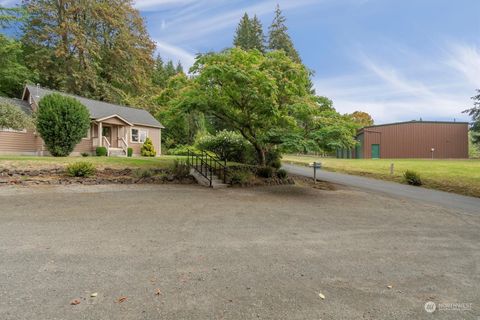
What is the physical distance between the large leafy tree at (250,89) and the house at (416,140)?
82.2 feet

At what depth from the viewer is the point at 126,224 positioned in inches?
221

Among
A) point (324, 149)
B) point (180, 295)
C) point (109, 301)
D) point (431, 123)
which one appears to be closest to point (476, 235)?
point (324, 149)

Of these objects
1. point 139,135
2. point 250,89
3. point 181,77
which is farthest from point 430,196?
point 139,135

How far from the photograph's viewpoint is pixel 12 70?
23328mm

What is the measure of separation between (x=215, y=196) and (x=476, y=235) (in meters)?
6.74

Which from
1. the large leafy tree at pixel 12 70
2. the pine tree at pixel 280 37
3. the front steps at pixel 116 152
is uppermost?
the pine tree at pixel 280 37

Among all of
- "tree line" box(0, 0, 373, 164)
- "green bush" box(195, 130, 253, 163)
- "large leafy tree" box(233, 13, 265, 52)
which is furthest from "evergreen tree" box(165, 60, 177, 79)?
"green bush" box(195, 130, 253, 163)

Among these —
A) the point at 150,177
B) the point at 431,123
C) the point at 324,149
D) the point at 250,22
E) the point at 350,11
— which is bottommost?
the point at 150,177

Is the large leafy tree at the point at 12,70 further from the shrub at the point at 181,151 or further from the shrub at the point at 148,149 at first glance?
the shrub at the point at 181,151

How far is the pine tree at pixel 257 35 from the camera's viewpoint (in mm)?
44500

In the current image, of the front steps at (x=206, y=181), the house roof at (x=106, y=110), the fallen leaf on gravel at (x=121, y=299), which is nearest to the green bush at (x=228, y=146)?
the front steps at (x=206, y=181)

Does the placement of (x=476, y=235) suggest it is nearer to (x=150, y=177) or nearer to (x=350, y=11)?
(x=150, y=177)

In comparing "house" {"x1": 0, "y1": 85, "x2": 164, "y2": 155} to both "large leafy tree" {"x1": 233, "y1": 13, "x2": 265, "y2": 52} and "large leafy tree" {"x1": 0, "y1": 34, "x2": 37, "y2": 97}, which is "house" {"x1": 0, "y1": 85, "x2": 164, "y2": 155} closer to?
"large leafy tree" {"x1": 0, "y1": 34, "x2": 37, "y2": 97}

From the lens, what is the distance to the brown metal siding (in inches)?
1287
